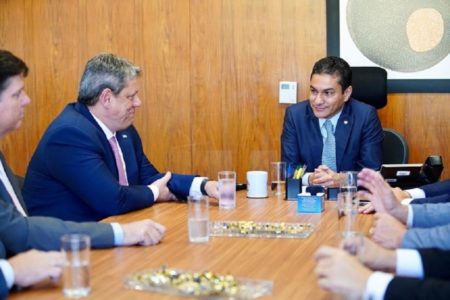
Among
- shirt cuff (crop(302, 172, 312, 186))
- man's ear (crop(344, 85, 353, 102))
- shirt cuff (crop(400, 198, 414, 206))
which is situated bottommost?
shirt cuff (crop(400, 198, 414, 206))

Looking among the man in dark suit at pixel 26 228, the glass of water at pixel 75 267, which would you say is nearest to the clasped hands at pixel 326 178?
the man in dark suit at pixel 26 228

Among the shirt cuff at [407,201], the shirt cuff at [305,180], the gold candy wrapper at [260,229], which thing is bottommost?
the shirt cuff at [407,201]

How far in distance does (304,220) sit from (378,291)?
106cm

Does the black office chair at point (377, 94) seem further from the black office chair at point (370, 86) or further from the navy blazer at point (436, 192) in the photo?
the navy blazer at point (436, 192)

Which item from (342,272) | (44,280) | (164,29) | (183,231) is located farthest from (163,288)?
(164,29)

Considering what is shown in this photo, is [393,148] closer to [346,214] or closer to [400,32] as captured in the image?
[400,32]

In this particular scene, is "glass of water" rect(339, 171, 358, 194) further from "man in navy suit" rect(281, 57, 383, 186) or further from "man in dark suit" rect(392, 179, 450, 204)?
"man in navy suit" rect(281, 57, 383, 186)

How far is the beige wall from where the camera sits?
15.3ft

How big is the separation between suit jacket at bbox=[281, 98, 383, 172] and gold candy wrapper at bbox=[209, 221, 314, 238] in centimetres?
149

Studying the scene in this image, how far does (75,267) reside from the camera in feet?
5.47

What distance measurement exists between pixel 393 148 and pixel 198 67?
1.48 meters

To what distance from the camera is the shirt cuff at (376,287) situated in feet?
5.19

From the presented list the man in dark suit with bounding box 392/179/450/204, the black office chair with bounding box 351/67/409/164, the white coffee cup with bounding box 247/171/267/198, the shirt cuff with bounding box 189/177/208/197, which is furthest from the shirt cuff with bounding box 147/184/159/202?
the black office chair with bounding box 351/67/409/164

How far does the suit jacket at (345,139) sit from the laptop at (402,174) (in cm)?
49
